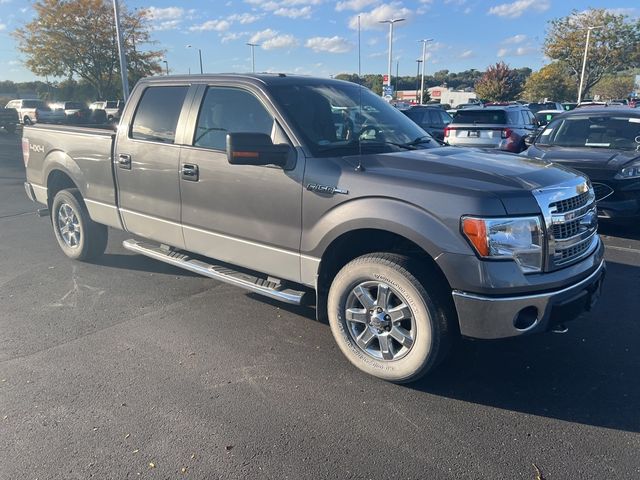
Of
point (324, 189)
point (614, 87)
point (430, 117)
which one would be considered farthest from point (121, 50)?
point (614, 87)

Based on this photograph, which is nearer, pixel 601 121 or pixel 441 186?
pixel 441 186

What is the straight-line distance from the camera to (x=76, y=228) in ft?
19.7

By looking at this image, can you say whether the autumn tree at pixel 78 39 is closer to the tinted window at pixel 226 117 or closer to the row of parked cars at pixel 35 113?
the row of parked cars at pixel 35 113

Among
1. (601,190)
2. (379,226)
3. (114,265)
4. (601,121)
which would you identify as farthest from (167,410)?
(601,121)

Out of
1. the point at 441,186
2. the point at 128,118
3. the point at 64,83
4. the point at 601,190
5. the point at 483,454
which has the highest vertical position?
the point at 64,83

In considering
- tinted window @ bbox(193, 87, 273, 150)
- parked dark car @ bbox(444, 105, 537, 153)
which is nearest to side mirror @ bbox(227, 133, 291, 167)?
tinted window @ bbox(193, 87, 273, 150)

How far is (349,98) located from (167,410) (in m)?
2.82

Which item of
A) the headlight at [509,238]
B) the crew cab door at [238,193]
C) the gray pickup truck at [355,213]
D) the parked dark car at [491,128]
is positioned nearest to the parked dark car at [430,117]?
the parked dark car at [491,128]

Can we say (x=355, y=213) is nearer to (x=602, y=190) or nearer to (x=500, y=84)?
(x=602, y=190)

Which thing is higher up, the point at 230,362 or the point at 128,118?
the point at 128,118

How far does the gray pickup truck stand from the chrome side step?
0.02m

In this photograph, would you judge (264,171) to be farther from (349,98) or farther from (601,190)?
(601,190)

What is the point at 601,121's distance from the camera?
7883 mm

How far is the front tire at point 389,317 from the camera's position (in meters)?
3.16
